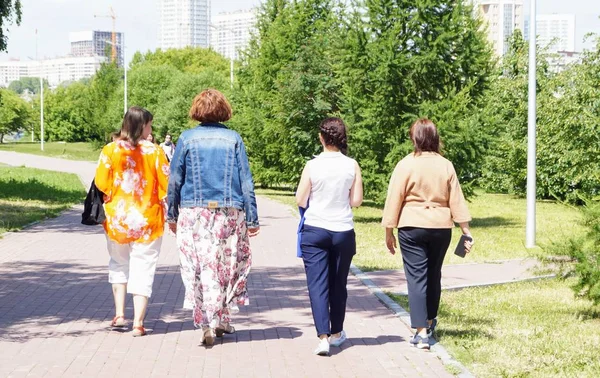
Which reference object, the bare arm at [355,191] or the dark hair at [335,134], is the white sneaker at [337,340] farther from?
the dark hair at [335,134]

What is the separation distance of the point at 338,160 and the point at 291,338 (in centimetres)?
152

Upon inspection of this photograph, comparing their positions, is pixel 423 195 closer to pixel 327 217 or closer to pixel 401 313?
pixel 327 217

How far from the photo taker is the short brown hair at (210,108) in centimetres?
726

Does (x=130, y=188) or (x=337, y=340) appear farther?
(x=130, y=188)

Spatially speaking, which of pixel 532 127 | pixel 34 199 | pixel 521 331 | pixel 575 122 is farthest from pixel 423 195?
pixel 34 199

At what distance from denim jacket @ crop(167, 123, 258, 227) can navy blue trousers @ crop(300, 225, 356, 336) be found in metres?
0.45

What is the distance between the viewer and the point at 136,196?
7.68 metres

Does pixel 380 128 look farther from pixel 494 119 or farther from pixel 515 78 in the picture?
pixel 515 78

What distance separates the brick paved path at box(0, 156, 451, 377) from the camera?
6555 millimetres

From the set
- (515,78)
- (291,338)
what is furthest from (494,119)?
(515,78)

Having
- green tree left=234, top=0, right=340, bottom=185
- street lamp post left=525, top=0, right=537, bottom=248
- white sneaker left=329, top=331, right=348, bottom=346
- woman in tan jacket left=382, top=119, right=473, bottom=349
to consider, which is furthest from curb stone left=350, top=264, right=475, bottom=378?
green tree left=234, top=0, right=340, bottom=185

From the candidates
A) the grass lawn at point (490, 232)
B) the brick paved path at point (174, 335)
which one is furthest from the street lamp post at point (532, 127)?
the brick paved path at point (174, 335)

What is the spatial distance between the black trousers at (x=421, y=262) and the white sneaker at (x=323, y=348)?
29.0 inches

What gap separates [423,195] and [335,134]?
0.78 meters
